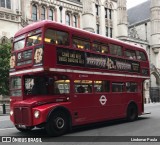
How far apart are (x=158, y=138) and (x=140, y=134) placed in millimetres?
1056

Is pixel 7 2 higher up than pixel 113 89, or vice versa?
pixel 7 2

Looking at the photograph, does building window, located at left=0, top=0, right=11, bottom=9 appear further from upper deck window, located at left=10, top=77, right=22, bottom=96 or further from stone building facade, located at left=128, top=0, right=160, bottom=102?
stone building facade, located at left=128, top=0, right=160, bottom=102

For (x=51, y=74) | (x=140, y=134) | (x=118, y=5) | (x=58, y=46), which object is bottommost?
(x=140, y=134)

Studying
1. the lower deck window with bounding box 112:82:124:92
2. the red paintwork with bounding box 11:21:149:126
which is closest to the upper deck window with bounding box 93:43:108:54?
the red paintwork with bounding box 11:21:149:126

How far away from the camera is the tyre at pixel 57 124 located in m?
11.3

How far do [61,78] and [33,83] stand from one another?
1141mm

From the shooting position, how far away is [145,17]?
201ft

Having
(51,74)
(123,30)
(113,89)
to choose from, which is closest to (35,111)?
(51,74)

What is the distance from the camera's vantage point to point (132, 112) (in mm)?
16688

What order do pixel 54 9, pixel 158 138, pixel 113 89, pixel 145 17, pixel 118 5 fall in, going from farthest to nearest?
1. pixel 145 17
2. pixel 118 5
3. pixel 54 9
4. pixel 113 89
5. pixel 158 138

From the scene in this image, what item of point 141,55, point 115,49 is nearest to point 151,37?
point 141,55

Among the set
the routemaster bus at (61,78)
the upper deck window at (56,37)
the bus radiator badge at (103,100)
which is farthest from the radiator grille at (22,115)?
the bus radiator badge at (103,100)

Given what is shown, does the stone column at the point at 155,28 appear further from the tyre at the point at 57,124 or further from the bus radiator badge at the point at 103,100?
the tyre at the point at 57,124

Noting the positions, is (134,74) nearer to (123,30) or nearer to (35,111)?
(35,111)
